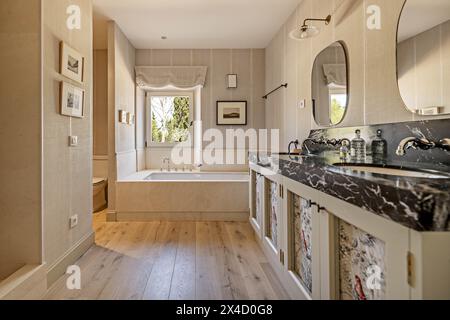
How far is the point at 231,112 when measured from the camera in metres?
4.53

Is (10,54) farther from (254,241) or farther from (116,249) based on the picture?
(254,241)

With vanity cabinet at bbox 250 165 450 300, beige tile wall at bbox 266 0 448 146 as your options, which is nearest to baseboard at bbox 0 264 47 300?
vanity cabinet at bbox 250 165 450 300

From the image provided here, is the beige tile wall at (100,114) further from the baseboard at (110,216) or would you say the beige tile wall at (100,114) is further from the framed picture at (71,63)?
the framed picture at (71,63)

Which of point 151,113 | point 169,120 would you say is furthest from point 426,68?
point 151,113

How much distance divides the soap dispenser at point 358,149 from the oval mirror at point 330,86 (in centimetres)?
41

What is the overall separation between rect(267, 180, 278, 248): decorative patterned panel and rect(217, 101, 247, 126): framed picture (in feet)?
7.96

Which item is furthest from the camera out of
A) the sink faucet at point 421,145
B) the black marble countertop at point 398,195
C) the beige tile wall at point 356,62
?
the beige tile wall at point 356,62

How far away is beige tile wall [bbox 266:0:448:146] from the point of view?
1.68 meters

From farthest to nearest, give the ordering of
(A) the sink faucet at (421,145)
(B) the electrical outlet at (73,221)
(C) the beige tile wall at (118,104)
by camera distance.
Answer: (C) the beige tile wall at (118,104) → (B) the electrical outlet at (73,221) → (A) the sink faucet at (421,145)

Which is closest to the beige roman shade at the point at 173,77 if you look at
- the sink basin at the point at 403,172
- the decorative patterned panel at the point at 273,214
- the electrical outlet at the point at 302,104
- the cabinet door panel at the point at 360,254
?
the electrical outlet at the point at 302,104

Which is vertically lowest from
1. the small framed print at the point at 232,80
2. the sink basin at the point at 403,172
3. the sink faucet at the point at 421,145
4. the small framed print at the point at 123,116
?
the sink basin at the point at 403,172

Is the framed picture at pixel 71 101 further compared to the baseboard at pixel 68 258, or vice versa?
the framed picture at pixel 71 101

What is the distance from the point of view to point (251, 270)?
2.15m

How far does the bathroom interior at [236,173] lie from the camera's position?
1.05m
